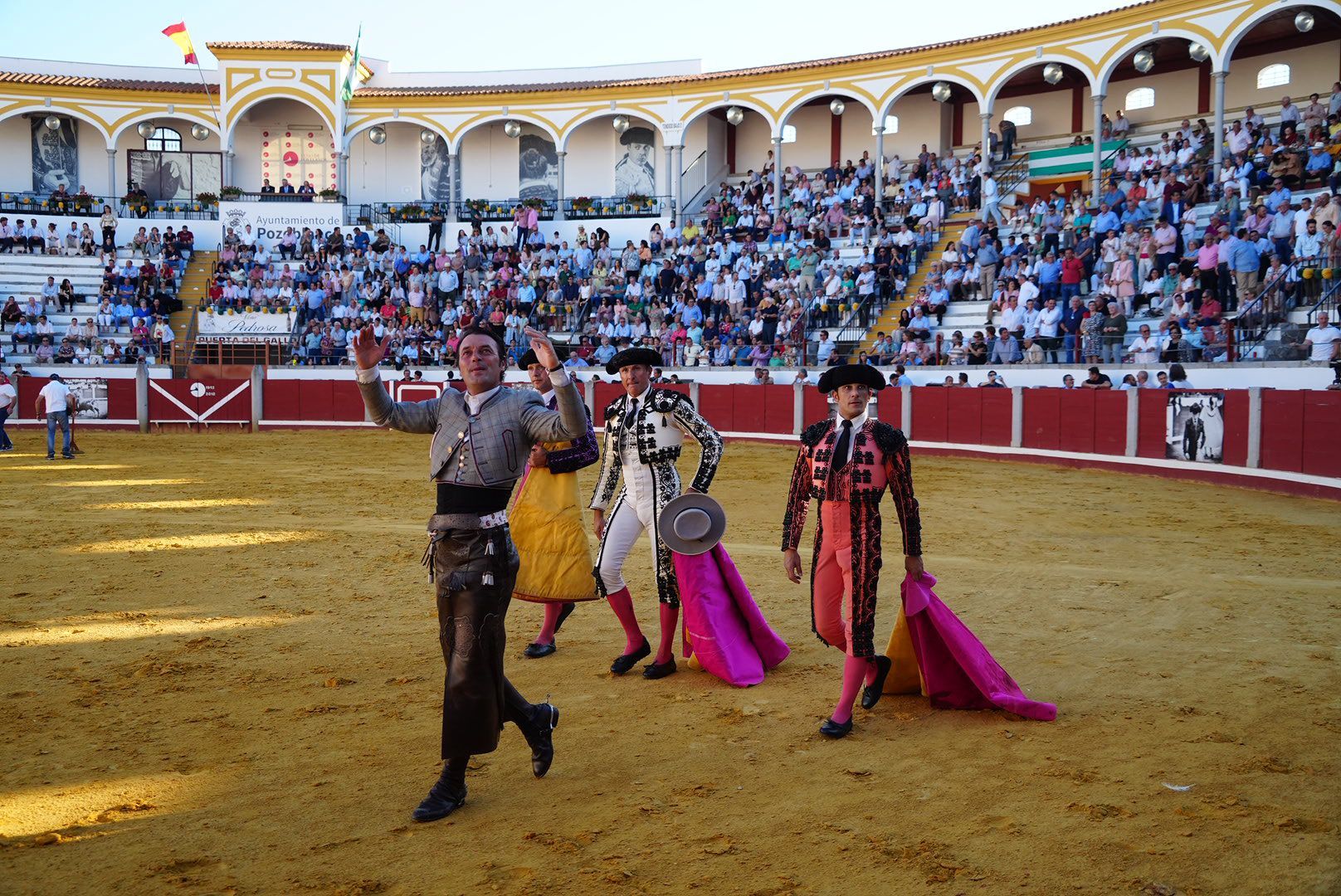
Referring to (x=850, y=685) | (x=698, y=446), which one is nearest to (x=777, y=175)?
(x=698, y=446)

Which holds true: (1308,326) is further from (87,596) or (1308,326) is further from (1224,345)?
(87,596)

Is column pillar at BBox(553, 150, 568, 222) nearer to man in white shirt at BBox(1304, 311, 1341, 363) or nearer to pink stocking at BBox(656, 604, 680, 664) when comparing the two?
man in white shirt at BBox(1304, 311, 1341, 363)

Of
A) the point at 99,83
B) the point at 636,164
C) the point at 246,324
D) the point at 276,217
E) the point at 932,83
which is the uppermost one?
the point at 99,83

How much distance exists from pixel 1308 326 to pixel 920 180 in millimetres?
11226

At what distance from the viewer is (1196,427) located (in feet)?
44.2

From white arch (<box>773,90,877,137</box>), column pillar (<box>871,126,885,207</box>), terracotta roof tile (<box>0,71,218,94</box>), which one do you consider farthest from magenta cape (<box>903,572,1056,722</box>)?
terracotta roof tile (<box>0,71,218,94</box>)

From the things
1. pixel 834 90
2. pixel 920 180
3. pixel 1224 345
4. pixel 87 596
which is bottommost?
pixel 87 596

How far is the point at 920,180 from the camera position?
2377 cm

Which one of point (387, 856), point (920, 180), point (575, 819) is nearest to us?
point (387, 856)

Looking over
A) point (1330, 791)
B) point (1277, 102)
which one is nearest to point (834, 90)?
point (1277, 102)

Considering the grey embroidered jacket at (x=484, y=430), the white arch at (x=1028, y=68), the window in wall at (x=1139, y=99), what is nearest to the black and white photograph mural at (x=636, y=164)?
the white arch at (x=1028, y=68)

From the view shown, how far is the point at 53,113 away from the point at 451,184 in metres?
10.2

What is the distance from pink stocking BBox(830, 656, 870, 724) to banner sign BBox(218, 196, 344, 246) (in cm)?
2599

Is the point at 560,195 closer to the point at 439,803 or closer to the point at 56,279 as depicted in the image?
the point at 56,279
